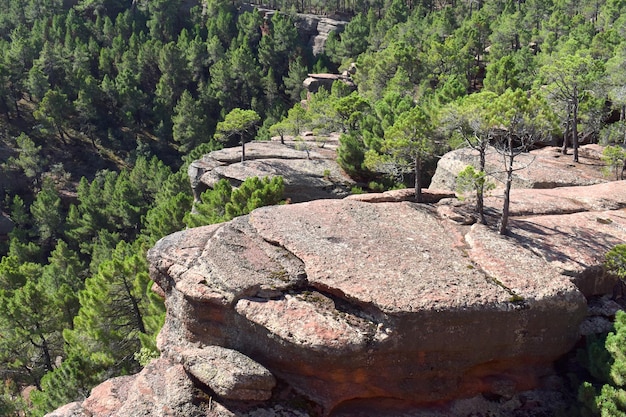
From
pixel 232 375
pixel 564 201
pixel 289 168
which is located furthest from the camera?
pixel 289 168

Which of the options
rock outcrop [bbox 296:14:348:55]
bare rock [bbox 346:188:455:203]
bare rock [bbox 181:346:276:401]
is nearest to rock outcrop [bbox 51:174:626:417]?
bare rock [bbox 181:346:276:401]

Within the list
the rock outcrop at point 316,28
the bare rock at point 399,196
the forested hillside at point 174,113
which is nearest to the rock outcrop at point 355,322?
the bare rock at point 399,196

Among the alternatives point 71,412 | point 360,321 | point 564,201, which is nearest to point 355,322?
point 360,321

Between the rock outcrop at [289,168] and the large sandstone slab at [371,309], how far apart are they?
20045mm

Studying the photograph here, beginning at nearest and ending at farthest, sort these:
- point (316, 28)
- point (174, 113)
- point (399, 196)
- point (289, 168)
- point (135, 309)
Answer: point (399, 196), point (135, 309), point (289, 168), point (174, 113), point (316, 28)

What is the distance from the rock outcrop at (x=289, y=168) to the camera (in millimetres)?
39344

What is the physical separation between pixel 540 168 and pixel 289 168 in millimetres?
20370

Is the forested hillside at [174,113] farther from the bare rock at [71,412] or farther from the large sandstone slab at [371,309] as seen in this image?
the bare rock at [71,412]

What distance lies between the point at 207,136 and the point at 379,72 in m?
33.7

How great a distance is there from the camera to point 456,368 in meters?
17.0

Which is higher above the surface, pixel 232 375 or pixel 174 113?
pixel 174 113

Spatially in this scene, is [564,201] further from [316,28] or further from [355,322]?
[316,28]

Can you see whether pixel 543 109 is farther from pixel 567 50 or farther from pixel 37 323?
pixel 567 50

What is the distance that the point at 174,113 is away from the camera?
3460 inches
